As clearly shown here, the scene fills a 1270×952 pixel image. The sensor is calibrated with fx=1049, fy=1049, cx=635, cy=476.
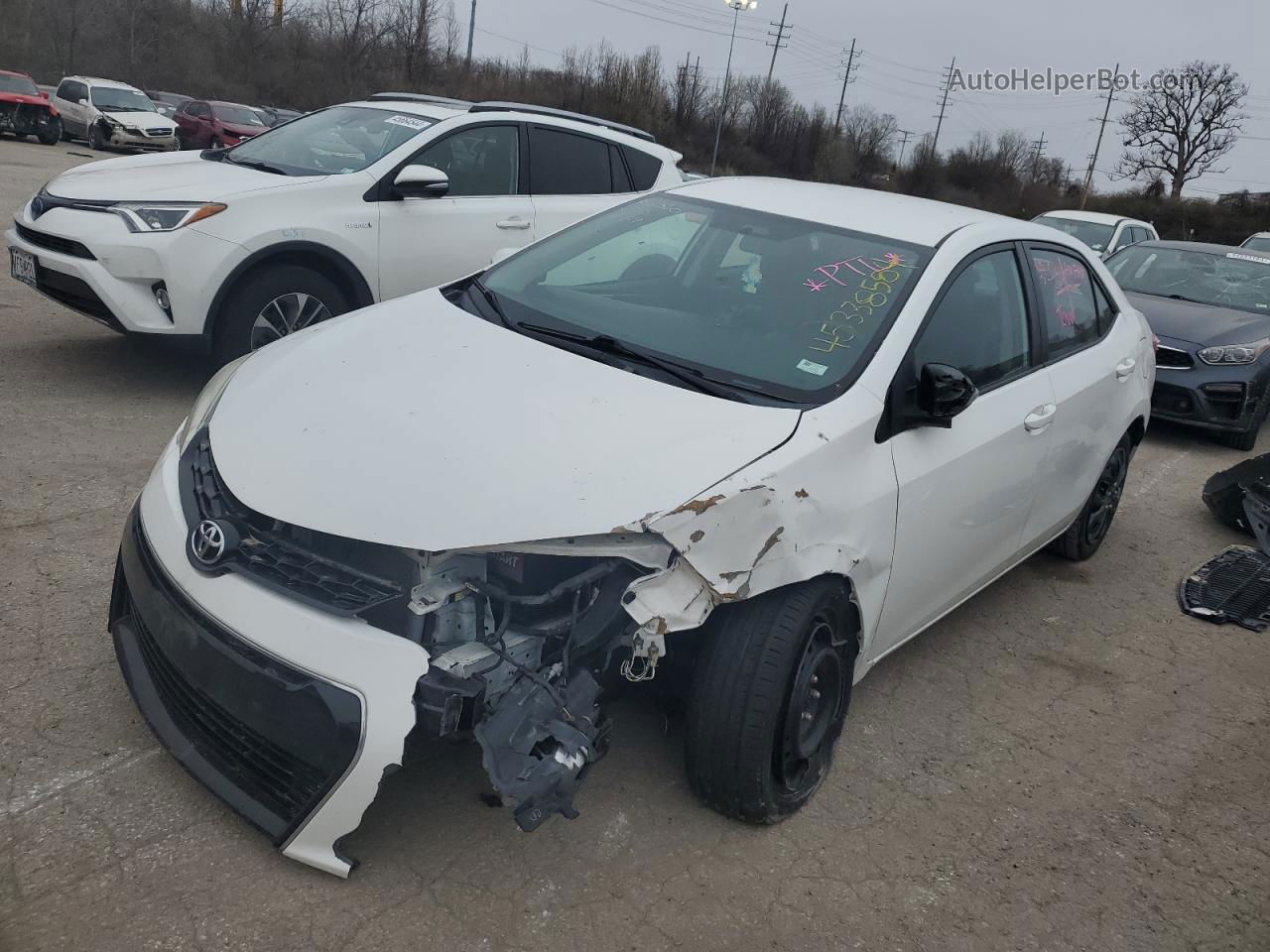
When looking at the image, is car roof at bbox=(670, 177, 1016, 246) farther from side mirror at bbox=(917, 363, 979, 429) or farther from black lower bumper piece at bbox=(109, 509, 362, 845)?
black lower bumper piece at bbox=(109, 509, 362, 845)

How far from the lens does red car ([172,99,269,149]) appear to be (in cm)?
2581

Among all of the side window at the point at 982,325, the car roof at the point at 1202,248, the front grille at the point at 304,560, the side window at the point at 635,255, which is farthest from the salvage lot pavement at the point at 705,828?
the car roof at the point at 1202,248

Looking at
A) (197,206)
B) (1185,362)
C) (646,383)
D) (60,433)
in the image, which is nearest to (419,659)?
(646,383)

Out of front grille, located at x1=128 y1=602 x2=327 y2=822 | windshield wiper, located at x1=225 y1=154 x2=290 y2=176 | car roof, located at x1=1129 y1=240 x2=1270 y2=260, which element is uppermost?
car roof, located at x1=1129 y1=240 x2=1270 y2=260

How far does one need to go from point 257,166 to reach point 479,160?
1.29 meters

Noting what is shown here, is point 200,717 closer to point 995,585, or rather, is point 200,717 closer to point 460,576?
point 460,576

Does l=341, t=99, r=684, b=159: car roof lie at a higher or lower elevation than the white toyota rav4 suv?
higher

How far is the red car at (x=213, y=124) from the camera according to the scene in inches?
1016

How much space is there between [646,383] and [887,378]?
2.32 feet

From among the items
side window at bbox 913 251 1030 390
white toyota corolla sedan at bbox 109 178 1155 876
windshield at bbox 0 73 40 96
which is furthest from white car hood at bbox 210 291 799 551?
windshield at bbox 0 73 40 96

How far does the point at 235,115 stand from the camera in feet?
87.4

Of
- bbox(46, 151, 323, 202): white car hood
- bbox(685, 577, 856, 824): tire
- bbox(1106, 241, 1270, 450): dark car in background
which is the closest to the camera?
bbox(685, 577, 856, 824): tire

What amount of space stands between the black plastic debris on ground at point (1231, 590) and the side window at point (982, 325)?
1928mm

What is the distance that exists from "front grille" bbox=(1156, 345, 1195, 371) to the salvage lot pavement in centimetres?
414
